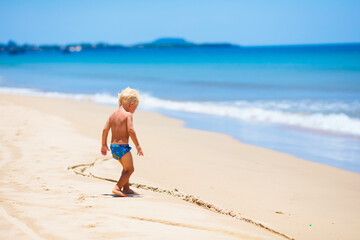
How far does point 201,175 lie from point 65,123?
16.3ft

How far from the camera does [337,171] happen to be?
269 inches

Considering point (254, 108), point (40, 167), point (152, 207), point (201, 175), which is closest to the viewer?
point (152, 207)

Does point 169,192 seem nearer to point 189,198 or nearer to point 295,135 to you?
point 189,198

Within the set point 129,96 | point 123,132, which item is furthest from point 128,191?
point 129,96

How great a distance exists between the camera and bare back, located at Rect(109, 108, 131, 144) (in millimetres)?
4340

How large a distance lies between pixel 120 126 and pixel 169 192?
1.08 m

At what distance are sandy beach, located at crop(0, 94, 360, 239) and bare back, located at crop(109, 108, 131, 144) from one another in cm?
65

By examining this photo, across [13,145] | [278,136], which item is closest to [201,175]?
[13,145]

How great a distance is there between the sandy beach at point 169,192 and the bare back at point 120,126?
65cm

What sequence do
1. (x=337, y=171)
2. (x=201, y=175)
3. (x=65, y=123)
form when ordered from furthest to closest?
(x=65, y=123)
(x=337, y=171)
(x=201, y=175)

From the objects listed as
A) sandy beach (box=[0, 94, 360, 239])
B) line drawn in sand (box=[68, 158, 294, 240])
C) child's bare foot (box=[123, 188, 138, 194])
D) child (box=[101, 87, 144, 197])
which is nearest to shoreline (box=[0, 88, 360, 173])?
sandy beach (box=[0, 94, 360, 239])

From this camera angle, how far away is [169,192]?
4.80 metres

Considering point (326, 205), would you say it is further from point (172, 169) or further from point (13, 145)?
point (13, 145)

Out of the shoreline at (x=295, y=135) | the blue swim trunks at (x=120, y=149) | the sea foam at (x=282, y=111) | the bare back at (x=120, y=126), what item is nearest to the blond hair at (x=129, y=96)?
the bare back at (x=120, y=126)
